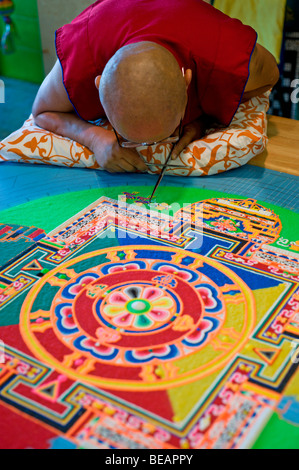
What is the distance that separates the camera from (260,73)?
6.23ft

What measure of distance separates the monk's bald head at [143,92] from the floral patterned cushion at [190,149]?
314 mm

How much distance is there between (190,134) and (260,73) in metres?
0.34

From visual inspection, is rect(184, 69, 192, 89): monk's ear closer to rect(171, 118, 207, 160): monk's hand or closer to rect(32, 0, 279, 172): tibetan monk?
rect(32, 0, 279, 172): tibetan monk

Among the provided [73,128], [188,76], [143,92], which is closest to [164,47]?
[188,76]

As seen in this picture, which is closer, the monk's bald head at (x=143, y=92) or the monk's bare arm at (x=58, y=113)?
the monk's bald head at (x=143, y=92)

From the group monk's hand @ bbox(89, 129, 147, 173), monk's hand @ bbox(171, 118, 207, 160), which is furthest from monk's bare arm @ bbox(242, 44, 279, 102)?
monk's hand @ bbox(89, 129, 147, 173)

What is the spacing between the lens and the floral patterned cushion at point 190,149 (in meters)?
1.79

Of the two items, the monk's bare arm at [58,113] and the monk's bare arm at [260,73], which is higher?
the monk's bare arm at [260,73]

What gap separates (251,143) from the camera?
71.3 inches

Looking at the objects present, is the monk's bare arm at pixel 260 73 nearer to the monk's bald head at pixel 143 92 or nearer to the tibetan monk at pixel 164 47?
the tibetan monk at pixel 164 47

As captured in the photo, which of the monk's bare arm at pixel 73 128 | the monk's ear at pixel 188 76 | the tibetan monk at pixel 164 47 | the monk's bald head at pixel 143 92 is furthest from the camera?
the monk's bare arm at pixel 73 128

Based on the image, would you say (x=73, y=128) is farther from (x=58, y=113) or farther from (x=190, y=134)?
(x=190, y=134)

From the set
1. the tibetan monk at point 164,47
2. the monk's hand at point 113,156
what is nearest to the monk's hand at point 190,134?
the tibetan monk at point 164,47
